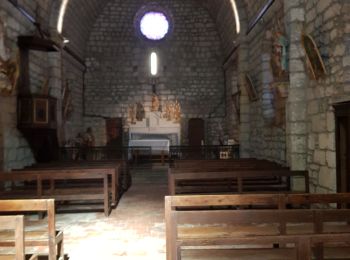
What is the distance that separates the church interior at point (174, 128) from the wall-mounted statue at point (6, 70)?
0.04 meters

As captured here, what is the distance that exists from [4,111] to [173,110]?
9559 mm

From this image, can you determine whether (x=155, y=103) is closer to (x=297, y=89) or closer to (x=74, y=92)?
(x=74, y=92)

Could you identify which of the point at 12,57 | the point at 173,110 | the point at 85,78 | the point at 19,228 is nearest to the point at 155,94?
the point at 173,110

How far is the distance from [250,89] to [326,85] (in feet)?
16.2

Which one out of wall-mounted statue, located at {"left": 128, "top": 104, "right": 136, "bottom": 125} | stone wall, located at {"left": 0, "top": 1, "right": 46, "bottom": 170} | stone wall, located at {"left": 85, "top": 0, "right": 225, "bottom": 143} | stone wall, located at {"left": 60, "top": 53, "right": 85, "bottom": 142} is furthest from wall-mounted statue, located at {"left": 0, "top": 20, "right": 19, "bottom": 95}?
stone wall, located at {"left": 85, "top": 0, "right": 225, "bottom": 143}

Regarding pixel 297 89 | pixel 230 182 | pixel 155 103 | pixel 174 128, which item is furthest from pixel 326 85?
pixel 155 103

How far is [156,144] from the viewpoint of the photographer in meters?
14.0

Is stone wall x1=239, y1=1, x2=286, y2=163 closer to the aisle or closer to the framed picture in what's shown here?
the aisle

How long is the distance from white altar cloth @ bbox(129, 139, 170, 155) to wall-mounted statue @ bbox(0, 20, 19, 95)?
6.62 metres

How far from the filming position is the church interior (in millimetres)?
3434

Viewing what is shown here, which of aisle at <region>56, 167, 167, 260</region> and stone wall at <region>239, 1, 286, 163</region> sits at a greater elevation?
stone wall at <region>239, 1, 286, 163</region>

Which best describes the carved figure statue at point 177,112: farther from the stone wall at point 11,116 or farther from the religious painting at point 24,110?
the religious painting at point 24,110

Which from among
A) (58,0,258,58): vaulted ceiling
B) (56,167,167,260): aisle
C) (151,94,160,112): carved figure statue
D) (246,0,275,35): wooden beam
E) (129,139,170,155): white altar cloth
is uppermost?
(58,0,258,58): vaulted ceiling

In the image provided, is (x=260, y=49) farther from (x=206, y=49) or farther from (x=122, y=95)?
(x=122, y=95)
